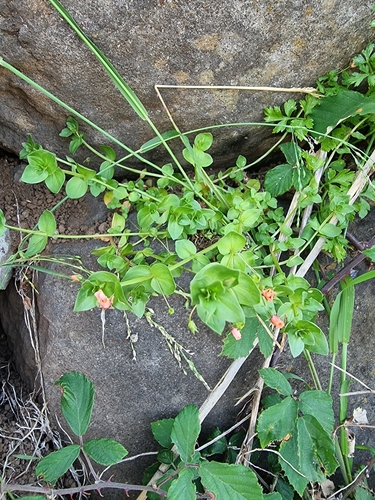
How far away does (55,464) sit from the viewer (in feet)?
4.11

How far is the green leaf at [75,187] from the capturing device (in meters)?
1.23

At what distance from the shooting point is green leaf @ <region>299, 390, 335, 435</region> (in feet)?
4.24

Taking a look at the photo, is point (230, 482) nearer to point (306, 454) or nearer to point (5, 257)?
point (306, 454)

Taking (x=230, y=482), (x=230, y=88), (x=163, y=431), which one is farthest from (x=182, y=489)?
(x=230, y=88)

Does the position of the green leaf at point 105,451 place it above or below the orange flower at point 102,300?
below

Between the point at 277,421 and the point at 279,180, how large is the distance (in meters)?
0.63

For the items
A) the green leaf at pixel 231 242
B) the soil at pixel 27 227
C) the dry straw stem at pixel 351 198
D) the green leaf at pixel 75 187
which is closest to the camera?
the green leaf at pixel 231 242

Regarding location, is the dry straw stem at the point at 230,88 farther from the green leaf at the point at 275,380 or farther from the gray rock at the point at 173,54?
the green leaf at the point at 275,380

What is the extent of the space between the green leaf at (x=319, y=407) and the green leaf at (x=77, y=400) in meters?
0.55

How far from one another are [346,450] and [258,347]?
1.22 ft

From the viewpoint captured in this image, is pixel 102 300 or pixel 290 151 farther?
pixel 290 151

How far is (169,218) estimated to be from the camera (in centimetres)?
123

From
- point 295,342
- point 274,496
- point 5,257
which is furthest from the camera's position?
point 5,257

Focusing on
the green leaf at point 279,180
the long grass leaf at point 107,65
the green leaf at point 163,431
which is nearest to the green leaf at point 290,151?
the green leaf at point 279,180
